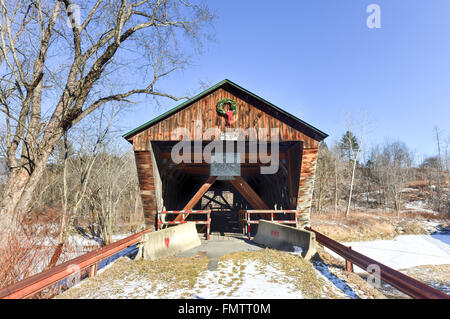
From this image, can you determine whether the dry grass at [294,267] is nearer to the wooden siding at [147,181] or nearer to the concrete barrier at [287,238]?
the concrete barrier at [287,238]

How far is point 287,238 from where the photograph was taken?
7.37 meters

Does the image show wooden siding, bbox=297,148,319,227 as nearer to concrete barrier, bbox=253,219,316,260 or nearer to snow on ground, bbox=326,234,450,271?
concrete barrier, bbox=253,219,316,260

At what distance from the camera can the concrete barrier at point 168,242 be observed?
6.58 metres

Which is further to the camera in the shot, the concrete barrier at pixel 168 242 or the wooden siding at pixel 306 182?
the wooden siding at pixel 306 182

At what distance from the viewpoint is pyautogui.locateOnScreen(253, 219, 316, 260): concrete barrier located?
6.56 m

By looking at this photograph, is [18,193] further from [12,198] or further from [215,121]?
[215,121]

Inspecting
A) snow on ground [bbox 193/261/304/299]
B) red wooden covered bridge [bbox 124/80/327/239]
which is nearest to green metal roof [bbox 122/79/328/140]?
red wooden covered bridge [bbox 124/80/327/239]

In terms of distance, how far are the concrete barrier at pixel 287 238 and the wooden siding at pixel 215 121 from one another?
359 centimetres

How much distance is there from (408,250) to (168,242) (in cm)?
1466

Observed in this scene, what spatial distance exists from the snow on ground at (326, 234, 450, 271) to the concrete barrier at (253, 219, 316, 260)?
4363 millimetres

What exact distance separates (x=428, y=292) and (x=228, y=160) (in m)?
7.51

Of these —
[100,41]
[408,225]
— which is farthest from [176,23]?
[408,225]

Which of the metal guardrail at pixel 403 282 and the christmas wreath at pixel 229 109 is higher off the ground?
the christmas wreath at pixel 229 109

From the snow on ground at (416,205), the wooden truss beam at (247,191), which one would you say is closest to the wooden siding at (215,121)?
the wooden truss beam at (247,191)
